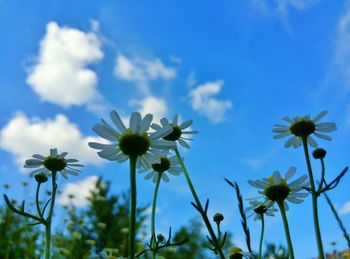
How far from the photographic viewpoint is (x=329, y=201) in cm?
144

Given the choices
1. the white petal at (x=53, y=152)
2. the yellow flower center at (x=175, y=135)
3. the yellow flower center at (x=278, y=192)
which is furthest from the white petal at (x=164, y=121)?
the white petal at (x=53, y=152)

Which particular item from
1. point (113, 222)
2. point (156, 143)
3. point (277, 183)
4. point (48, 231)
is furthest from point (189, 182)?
point (113, 222)

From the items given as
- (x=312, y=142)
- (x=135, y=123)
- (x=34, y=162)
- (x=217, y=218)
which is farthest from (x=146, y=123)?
(x=312, y=142)

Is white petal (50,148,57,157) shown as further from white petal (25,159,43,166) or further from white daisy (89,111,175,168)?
white daisy (89,111,175,168)

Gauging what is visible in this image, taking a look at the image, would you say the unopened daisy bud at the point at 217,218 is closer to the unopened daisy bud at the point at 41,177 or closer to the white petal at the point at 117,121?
the white petal at the point at 117,121

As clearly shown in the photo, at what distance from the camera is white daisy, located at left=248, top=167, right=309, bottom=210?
1.67m

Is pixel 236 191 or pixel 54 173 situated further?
pixel 54 173

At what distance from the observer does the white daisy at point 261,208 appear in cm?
163

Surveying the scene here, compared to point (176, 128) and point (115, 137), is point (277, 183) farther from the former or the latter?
point (115, 137)

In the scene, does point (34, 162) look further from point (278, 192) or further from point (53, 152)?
point (278, 192)

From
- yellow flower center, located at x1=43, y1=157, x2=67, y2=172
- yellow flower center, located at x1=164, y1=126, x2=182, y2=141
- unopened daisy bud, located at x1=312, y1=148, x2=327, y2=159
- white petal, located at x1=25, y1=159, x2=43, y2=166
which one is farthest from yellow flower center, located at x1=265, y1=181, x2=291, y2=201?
white petal, located at x1=25, y1=159, x2=43, y2=166

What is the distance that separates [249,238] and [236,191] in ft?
0.41

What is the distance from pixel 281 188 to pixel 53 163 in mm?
1026

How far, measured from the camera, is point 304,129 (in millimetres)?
1947
